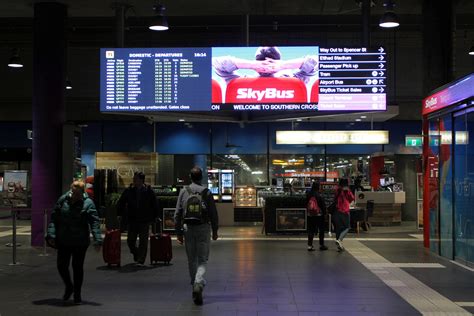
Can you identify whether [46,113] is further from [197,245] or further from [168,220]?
[197,245]

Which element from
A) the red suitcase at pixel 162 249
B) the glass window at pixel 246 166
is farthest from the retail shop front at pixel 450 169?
the glass window at pixel 246 166

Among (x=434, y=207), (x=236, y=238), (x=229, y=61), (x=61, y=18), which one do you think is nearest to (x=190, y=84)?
(x=229, y=61)

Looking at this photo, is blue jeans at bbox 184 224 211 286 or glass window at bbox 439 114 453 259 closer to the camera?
blue jeans at bbox 184 224 211 286

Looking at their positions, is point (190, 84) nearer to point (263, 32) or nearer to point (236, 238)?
point (236, 238)

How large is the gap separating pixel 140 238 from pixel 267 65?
499 cm

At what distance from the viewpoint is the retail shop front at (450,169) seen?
1062cm

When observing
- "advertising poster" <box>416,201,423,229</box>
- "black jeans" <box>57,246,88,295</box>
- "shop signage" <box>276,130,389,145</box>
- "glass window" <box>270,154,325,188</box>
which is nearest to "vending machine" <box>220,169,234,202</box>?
"glass window" <box>270,154,325,188</box>

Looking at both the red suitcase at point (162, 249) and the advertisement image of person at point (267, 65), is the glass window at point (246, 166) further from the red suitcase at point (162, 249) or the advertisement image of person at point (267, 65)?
the red suitcase at point (162, 249)

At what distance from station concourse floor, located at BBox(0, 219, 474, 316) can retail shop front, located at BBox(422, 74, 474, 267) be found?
465 millimetres

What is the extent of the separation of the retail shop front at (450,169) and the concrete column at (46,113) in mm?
8380

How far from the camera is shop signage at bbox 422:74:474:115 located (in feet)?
33.1

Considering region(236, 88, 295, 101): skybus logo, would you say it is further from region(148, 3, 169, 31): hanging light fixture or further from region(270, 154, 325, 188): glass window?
region(270, 154, 325, 188): glass window

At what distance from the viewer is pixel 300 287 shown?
8.79 m

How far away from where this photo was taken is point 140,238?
36.7 feet
